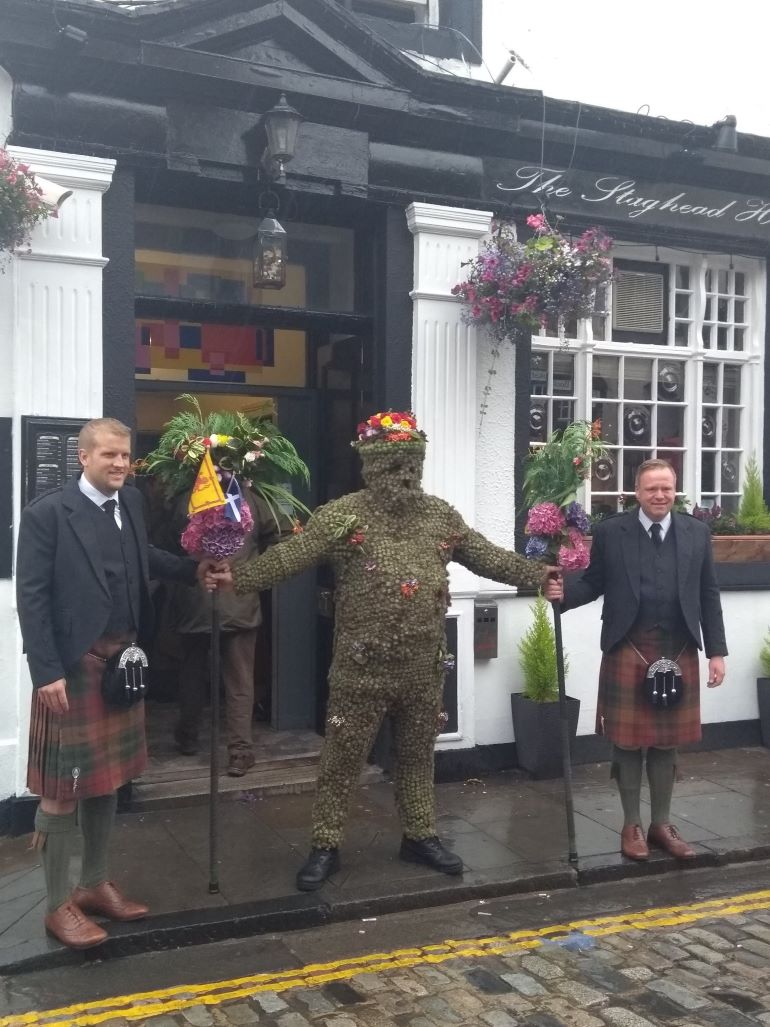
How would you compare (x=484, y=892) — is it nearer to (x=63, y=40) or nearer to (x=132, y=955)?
(x=132, y=955)

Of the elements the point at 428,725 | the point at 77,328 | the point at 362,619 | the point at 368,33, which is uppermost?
the point at 368,33

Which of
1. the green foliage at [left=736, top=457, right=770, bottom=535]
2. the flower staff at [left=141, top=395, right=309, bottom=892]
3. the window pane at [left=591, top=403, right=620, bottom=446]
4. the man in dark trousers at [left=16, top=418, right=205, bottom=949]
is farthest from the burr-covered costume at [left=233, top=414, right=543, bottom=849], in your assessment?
the green foliage at [left=736, top=457, right=770, bottom=535]

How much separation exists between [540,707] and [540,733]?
0.55 feet

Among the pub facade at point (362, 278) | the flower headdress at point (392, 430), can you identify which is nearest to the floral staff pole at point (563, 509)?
the flower headdress at point (392, 430)

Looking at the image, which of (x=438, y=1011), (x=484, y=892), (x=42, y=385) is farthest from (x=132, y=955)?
(x=42, y=385)

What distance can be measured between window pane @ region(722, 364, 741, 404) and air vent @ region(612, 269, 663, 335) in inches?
28.5

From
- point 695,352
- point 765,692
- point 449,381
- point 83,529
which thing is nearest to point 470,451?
point 449,381

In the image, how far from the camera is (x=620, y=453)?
8.18 m

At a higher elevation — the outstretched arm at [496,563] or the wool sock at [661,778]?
the outstretched arm at [496,563]

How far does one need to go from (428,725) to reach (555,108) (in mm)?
4453

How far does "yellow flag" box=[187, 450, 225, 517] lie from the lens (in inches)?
189

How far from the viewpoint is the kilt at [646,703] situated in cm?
573

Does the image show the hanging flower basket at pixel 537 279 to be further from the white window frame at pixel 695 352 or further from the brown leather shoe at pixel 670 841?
the brown leather shoe at pixel 670 841

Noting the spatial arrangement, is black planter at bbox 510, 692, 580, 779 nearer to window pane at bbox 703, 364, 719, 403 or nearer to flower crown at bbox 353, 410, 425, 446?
flower crown at bbox 353, 410, 425, 446
